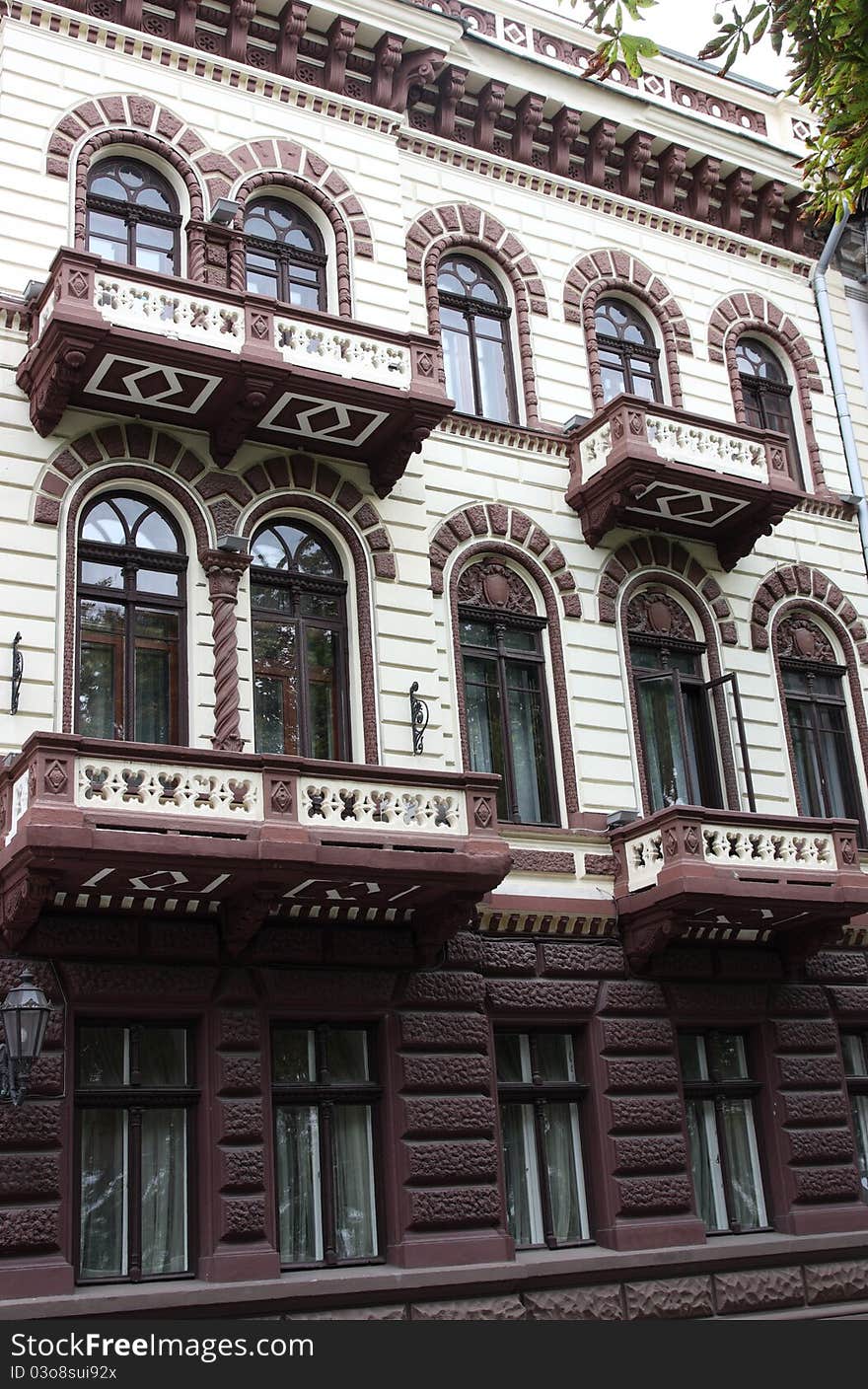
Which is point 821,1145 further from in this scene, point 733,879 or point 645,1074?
point 733,879

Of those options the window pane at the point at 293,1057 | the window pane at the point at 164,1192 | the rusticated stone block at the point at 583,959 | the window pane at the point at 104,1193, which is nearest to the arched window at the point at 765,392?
the rusticated stone block at the point at 583,959

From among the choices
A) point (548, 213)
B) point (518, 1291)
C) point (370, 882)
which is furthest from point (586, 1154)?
point (548, 213)

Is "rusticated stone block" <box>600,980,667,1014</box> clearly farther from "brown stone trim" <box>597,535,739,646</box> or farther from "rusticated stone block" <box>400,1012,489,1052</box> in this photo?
"brown stone trim" <box>597,535,739,646</box>

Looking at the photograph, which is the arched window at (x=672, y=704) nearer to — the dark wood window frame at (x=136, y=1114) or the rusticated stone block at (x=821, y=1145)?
the rusticated stone block at (x=821, y=1145)

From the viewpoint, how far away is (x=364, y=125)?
71.5 feet

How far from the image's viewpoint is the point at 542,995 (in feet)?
61.1

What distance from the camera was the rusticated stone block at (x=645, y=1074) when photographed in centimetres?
1861

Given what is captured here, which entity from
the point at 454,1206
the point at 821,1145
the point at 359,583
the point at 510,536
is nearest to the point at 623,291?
the point at 510,536

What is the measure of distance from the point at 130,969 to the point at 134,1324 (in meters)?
3.55

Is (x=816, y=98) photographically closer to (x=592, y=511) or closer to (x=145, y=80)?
(x=592, y=511)

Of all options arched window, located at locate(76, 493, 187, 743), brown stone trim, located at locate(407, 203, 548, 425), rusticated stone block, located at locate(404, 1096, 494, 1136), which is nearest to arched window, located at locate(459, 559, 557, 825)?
→ brown stone trim, located at locate(407, 203, 548, 425)

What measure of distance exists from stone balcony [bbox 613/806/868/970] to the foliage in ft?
25.4

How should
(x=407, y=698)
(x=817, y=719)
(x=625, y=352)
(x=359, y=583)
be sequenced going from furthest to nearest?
(x=625, y=352) < (x=817, y=719) < (x=359, y=583) < (x=407, y=698)

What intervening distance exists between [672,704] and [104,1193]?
34.6 ft
